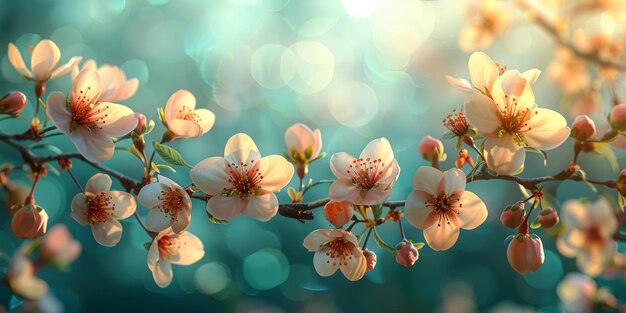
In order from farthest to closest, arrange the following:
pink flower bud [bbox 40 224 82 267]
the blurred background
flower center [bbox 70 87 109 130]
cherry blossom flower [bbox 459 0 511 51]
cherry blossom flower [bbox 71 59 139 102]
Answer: the blurred background
cherry blossom flower [bbox 459 0 511 51]
pink flower bud [bbox 40 224 82 267]
cherry blossom flower [bbox 71 59 139 102]
flower center [bbox 70 87 109 130]

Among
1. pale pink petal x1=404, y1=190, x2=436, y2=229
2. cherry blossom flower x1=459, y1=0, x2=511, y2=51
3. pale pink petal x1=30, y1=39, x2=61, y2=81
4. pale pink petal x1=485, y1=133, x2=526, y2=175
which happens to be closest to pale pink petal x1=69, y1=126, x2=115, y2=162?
pale pink petal x1=30, y1=39, x2=61, y2=81

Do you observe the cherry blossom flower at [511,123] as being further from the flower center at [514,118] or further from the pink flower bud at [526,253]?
the pink flower bud at [526,253]

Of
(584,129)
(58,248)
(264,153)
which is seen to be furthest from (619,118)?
(264,153)

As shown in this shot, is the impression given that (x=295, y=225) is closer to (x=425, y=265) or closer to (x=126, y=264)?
(x=425, y=265)

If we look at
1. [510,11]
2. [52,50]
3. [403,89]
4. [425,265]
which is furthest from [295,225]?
[52,50]

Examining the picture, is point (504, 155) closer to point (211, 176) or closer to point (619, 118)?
point (619, 118)

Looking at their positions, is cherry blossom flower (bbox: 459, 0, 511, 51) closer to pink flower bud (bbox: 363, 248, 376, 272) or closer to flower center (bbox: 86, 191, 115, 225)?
pink flower bud (bbox: 363, 248, 376, 272)
